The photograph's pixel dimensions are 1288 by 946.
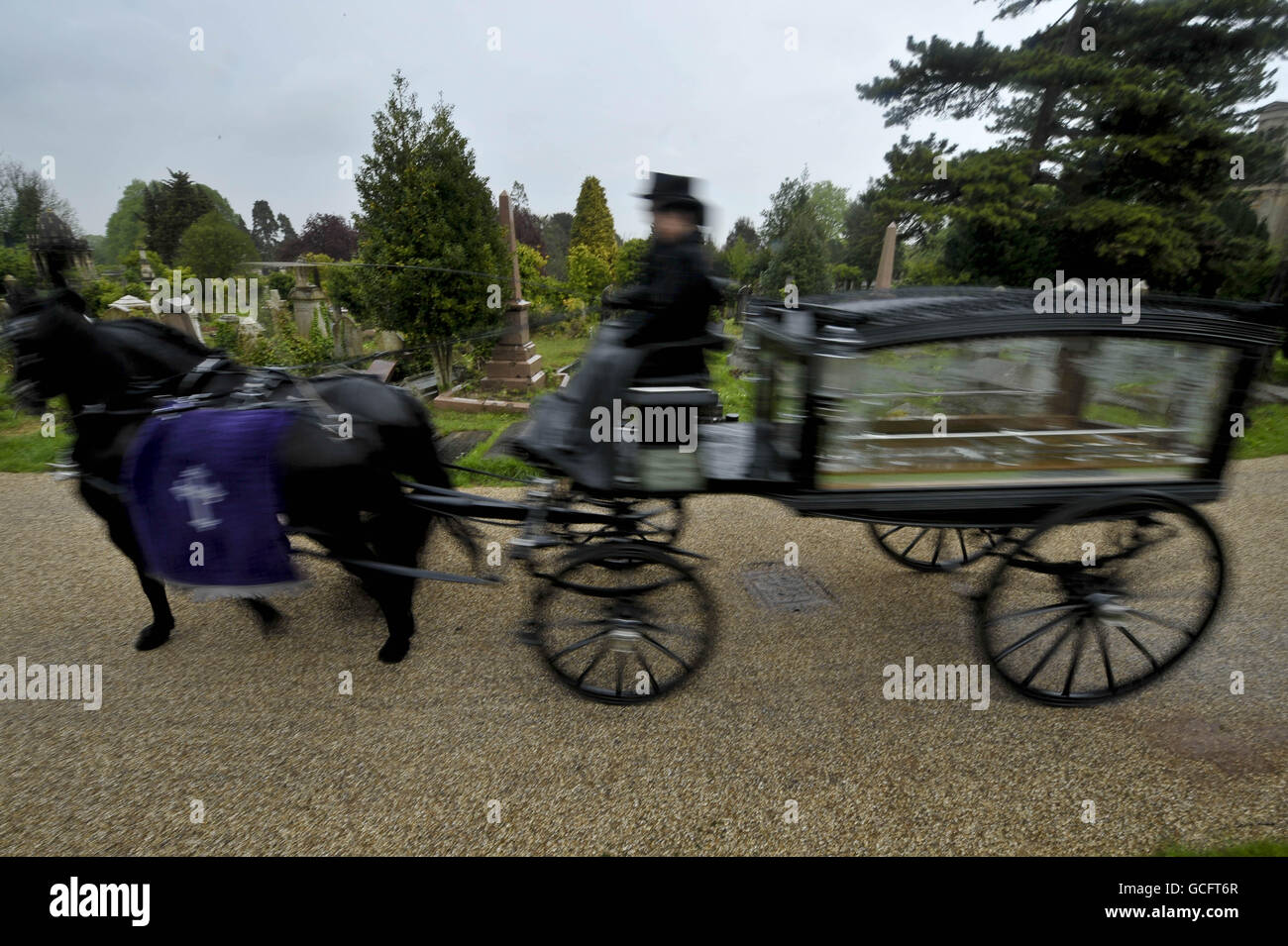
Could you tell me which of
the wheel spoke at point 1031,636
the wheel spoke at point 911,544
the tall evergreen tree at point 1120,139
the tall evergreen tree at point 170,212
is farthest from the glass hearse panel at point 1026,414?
the tall evergreen tree at point 170,212

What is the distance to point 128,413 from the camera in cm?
283

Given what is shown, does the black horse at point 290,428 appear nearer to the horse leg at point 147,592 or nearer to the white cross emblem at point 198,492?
the horse leg at point 147,592

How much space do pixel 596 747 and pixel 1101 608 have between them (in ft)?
8.02

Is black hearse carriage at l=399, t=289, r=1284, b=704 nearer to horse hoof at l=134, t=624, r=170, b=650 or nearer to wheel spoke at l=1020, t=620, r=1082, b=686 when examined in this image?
wheel spoke at l=1020, t=620, r=1082, b=686

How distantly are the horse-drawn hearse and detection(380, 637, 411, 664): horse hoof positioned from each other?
25cm

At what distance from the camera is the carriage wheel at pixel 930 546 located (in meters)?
4.07

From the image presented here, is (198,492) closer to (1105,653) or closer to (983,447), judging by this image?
(983,447)

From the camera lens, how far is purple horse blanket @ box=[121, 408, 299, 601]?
2.65 m

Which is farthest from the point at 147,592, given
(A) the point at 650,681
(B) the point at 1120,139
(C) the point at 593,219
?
(C) the point at 593,219

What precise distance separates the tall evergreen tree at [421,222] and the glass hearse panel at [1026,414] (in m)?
8.26

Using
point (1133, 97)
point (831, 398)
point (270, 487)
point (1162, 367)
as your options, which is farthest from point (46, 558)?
point (1133, 97)

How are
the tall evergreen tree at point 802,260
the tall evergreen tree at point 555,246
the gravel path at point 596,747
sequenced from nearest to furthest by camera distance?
the gravel path at point 596,747
the tall evergreen tree at point 802,260
the tall evergreen tree at point 555,246

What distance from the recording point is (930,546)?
14.3ft

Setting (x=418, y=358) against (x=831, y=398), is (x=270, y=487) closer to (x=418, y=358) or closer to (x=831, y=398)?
(x=831, y=398)
